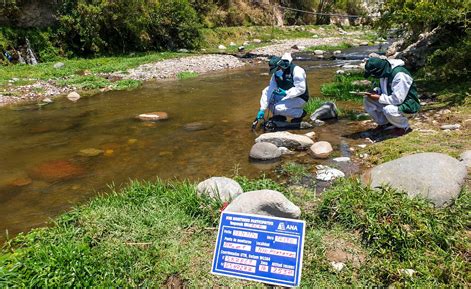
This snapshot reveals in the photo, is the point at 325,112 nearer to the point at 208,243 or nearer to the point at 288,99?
the point at 288,99

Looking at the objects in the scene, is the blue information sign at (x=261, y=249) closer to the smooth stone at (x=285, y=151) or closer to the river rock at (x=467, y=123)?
the smooth stone at (x=285, y=151)

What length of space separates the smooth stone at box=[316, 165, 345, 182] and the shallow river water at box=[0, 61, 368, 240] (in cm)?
Answer: 99

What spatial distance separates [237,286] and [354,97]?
9372mm

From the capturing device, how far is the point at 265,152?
7426 mm

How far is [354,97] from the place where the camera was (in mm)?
11906

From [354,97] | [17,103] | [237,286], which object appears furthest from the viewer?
[17,103]

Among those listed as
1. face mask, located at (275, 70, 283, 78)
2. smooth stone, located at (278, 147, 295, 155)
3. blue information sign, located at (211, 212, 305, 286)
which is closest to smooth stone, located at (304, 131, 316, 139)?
smooth stone, located at (278, 147, 295, 155)

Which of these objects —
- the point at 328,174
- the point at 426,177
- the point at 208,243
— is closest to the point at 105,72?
the point at 328,174

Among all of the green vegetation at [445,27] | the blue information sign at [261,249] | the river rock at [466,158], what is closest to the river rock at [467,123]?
the river rock at [466,158]

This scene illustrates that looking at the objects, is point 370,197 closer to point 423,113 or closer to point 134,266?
point 134,266

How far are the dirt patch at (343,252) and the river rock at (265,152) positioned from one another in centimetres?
332

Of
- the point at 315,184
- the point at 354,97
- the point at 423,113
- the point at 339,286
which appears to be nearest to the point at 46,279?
the point at 339,286

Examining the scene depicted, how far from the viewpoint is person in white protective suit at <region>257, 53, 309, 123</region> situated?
365 inches

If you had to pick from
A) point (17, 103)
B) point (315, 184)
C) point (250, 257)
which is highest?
→ point (250, 257)
